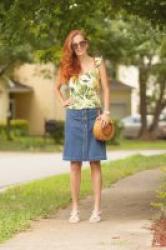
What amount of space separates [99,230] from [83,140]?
1081 mm

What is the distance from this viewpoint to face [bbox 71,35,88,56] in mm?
8875

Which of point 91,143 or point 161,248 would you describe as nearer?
point 161,248

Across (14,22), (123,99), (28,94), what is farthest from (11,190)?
(123,99)

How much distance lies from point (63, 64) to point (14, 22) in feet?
5.79

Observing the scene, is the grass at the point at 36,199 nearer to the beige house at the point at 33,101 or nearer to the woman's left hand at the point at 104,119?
the woman's left hand at the point at 104,119

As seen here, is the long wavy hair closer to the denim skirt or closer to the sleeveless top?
the sleeveless top

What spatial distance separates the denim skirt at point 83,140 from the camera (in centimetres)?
890

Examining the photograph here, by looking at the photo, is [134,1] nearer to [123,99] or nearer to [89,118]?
[89,118]

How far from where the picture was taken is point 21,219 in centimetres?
912

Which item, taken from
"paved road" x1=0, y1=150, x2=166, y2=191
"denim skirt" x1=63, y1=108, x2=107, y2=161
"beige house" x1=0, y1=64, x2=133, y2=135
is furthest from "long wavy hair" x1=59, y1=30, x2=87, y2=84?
"beige house" x1=0, y1=64, x2=133, y2=135

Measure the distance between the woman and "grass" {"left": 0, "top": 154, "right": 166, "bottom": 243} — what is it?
2.29 feet

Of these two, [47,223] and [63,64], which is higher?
[63,64]

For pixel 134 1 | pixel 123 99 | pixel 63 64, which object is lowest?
pixel 123 99

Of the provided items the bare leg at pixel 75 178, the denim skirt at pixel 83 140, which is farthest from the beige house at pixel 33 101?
the denim skirt at pixel 83 140
